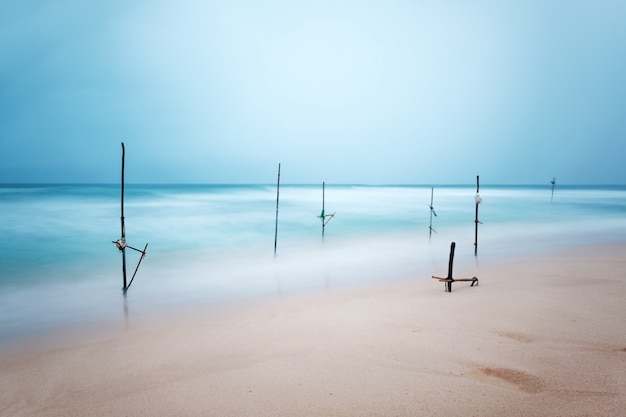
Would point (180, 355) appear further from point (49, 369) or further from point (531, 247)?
point (531, 247)

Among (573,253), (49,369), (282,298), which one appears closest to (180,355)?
(49,369)

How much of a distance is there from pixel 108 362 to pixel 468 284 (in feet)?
21.9

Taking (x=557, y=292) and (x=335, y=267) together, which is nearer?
(x=557, y=292)

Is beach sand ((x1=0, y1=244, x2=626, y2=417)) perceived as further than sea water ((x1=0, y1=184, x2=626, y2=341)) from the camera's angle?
No

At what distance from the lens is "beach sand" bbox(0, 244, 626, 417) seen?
3.47m

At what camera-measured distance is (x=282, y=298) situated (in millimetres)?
7605

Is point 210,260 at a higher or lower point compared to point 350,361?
lower

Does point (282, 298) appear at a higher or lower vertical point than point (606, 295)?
lower

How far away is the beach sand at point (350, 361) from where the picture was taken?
3.47 metres

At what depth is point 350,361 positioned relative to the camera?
427cm

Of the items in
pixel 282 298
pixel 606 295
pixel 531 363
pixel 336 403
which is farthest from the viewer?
pixel 282 298

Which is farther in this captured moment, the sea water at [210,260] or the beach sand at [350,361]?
the sea water at [210,260]

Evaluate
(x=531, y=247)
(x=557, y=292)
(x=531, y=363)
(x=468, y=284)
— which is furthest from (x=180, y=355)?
(x=531, y=247)

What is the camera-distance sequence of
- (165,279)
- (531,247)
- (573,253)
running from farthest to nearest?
(531,247)
(573,253)
(165,279)
